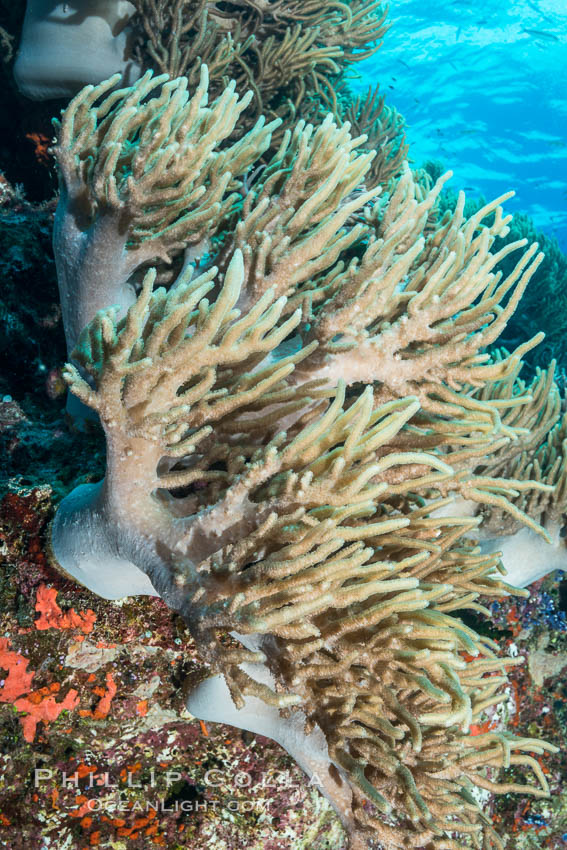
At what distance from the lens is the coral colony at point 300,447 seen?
1.71 metres

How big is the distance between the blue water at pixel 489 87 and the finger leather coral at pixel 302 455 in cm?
2549

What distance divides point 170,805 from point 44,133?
6.11m

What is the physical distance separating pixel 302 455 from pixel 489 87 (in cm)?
3879

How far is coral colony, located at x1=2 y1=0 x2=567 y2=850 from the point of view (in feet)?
5.60

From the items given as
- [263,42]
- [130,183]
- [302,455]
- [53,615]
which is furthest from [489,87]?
[53,615]

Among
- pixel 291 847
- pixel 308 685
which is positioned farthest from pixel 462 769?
pixel 291 847

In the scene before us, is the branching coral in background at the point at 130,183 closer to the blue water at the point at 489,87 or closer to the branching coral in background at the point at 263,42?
the branching coral in background at the point at 263,42

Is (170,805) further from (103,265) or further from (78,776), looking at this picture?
(103,265)

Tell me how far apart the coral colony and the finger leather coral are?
0.01 meters

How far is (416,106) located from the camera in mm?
35344

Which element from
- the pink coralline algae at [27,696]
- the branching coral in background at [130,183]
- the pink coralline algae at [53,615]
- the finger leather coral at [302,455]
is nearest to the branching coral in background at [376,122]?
the branching coral in background at [130,183]

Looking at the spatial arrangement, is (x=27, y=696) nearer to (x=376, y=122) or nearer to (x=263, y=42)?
(x=263, y=42)

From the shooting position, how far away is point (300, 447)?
1.72 meters

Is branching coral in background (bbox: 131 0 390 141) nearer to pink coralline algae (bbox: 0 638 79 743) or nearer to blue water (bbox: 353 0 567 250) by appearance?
pink coralline algae (bbox: 0 638 79 743)
